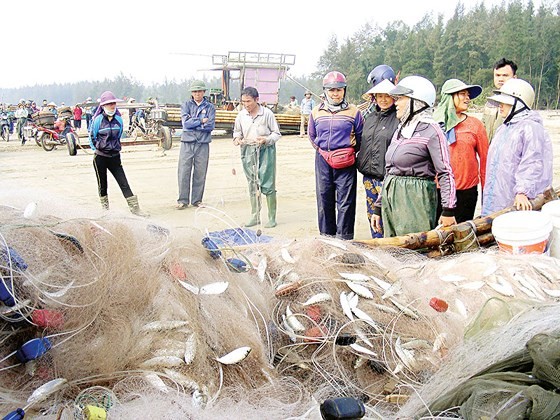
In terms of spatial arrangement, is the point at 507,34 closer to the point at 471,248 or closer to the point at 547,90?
the point at 547,90

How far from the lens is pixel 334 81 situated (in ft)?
18.6

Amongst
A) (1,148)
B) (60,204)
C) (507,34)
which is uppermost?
(507,34)

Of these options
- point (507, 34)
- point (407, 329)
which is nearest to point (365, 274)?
point (407, 329)

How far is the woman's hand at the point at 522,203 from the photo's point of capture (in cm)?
420

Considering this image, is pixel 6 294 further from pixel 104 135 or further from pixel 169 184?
pixel 169 184

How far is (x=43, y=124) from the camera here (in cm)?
2011

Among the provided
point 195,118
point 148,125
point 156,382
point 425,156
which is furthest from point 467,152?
point 148,125

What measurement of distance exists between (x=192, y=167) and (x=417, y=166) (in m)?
5.44

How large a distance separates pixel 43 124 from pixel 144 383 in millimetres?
20401

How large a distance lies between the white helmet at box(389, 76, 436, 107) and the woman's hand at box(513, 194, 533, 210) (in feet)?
3.40

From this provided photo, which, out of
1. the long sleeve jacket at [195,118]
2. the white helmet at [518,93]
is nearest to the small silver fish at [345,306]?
the white helmet at [518,93]

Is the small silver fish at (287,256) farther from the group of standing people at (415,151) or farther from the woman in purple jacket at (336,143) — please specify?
the woman in purple jacket at (336,143)

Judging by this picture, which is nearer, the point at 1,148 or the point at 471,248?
the point at 471,248

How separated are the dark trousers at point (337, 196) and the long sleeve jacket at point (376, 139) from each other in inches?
14.9
